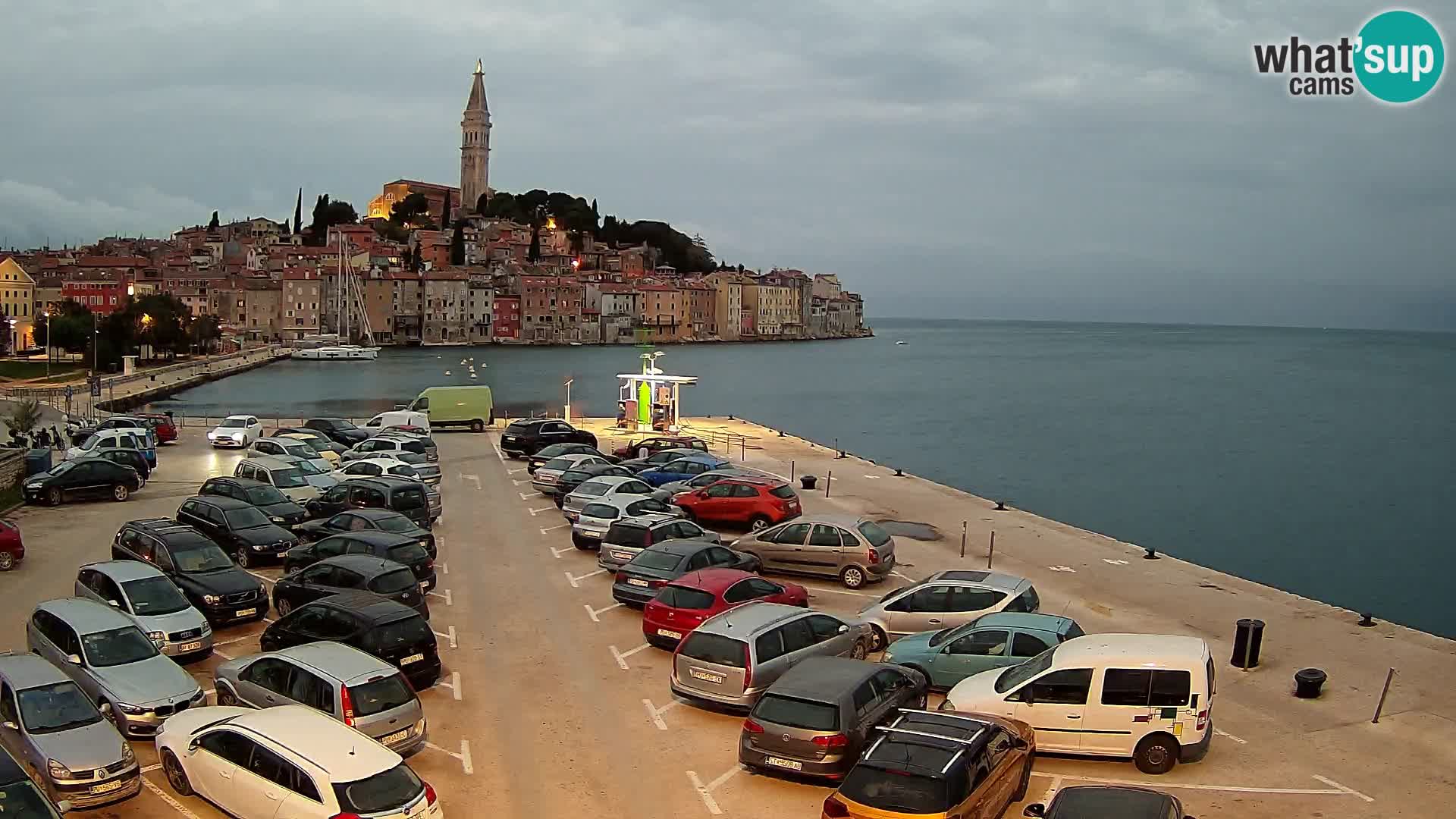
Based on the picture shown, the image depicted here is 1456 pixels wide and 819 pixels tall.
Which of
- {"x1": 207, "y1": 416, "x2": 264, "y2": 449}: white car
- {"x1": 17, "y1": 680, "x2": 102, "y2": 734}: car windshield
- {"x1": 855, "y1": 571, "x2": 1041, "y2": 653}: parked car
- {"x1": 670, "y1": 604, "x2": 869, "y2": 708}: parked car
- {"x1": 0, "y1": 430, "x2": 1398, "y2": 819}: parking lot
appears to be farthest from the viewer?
{"x1": 207, "y1": 416, "x2": 264, "y2": 449}: white car

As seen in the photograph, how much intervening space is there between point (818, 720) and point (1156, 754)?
315cm

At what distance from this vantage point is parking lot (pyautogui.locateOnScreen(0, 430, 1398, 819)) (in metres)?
9.70

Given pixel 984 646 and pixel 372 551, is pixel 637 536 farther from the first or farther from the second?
pixel 984 646

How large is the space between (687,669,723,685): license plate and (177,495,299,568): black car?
352 inches

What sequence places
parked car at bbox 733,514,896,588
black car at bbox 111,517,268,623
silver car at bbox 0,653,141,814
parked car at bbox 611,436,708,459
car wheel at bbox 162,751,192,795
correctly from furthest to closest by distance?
parked car at bbox 611,436,708,459
parked car at bbox 733,514,896,588
black car at bbox 111,517,268,623
car wheel at bbox 162,751,192,795
silver car at bbox 0,653,141,814

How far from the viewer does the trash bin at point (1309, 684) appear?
12773 millimetres

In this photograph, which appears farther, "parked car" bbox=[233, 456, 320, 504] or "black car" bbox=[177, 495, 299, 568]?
"parked car" bbox=[233, 456, 320, 504]

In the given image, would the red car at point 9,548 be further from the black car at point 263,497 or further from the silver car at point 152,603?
the silver car at point 152,603

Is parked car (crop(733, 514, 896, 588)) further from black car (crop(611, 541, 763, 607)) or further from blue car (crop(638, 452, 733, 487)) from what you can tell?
blue car (crop(638, 452, 733, 487))

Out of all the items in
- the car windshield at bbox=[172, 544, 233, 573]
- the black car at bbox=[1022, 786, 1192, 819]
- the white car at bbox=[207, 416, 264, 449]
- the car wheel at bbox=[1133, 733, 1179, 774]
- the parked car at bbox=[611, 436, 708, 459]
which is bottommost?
the white car at bbox=[207, 416, 264, 449]

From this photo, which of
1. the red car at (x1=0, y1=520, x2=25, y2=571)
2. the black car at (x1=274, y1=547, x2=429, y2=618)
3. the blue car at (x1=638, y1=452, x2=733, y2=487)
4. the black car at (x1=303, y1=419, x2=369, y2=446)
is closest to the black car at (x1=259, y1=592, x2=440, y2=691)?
the black car at (x1=274, y1=547, x2=429, y2=618)

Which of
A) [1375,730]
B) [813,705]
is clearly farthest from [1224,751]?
[813,705]

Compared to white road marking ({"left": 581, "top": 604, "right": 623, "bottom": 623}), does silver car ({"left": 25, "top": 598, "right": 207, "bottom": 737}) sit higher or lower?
higher

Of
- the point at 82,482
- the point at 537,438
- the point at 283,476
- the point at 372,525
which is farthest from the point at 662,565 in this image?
the point at 537,438
